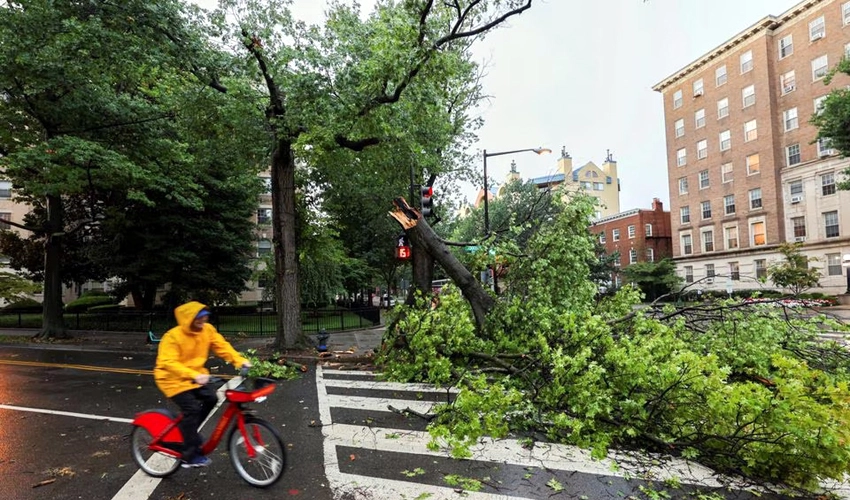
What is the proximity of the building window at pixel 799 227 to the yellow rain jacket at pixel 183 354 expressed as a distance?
43.3 m

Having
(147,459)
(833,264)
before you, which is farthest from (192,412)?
(833,264)

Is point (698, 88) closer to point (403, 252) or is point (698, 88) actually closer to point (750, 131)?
point (750, 131)

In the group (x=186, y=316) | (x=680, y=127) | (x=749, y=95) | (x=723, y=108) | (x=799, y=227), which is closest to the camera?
(x=186, y=316)

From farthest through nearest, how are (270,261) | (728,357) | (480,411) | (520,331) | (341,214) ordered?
1. (341,214)
2. (270,261)
3. (520,331)
4. (728,357)
5. (480,411)

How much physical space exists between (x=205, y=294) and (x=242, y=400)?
2308cm

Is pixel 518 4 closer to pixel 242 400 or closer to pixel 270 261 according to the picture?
pixel 242 400

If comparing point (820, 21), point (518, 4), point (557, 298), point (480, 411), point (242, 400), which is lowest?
point (480, 411)

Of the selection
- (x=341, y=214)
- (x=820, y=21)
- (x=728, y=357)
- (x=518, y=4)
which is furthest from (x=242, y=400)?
(x=820, y=21)

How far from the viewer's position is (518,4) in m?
9.83

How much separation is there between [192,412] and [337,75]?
890cm

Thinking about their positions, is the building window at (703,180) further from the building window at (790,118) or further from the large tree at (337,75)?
the large tree at (337,75)

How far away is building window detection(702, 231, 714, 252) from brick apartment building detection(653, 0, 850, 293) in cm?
10

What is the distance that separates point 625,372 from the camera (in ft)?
16.7

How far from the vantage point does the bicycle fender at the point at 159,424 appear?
4332 mm
